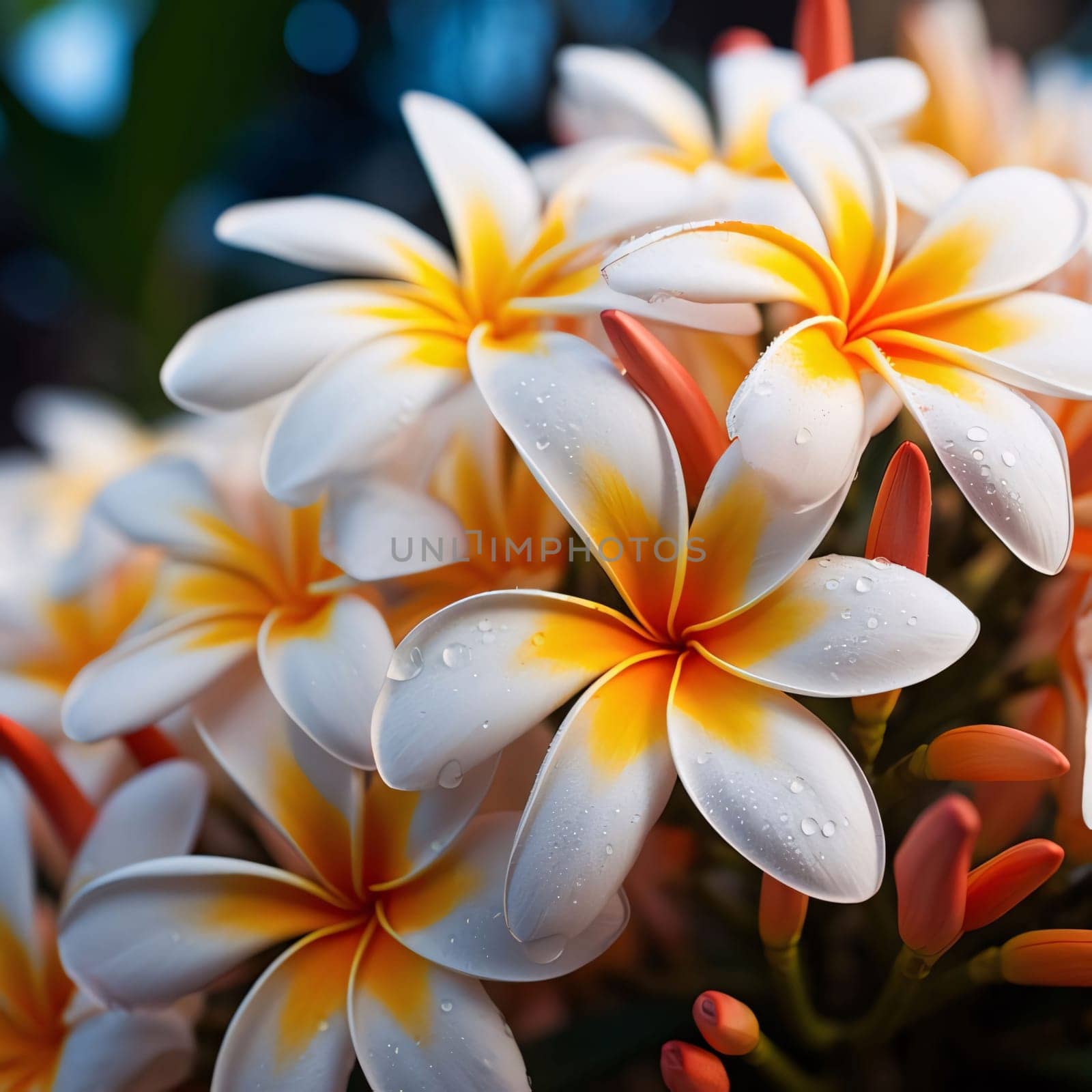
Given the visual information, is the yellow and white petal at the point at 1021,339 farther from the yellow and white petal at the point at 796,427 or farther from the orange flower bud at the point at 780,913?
the orange flower bud at the point at 780,913

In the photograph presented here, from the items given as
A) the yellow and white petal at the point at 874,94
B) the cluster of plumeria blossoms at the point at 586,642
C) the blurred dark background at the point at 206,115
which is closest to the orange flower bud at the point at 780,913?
the cluster of plumeria blossoms at the point at 586,642

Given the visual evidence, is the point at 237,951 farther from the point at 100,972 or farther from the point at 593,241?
the point at 593,241

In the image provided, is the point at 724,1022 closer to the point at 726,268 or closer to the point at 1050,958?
the point at 1050,958

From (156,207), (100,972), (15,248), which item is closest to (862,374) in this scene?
(100,972)

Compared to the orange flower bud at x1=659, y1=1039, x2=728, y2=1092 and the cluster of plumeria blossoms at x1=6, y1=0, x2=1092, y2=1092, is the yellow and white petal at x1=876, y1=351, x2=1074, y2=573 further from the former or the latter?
the orange flower bud at x1=659, y1=1039, x2=728, y2=1092

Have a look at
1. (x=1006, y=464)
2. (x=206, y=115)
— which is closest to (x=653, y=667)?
(x=1006, y=464)

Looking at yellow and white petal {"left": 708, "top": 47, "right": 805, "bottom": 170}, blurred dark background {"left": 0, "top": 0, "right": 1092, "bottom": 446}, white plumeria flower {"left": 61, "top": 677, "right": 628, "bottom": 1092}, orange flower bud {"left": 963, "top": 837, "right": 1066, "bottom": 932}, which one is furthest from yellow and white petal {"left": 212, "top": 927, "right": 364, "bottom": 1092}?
blurred dark background {"left": 0, "top": 0, "right": 1092, "bottom": 446}

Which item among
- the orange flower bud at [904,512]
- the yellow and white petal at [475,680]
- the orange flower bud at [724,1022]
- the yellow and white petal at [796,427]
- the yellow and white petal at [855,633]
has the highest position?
the yellow and white petal at [796,427]
